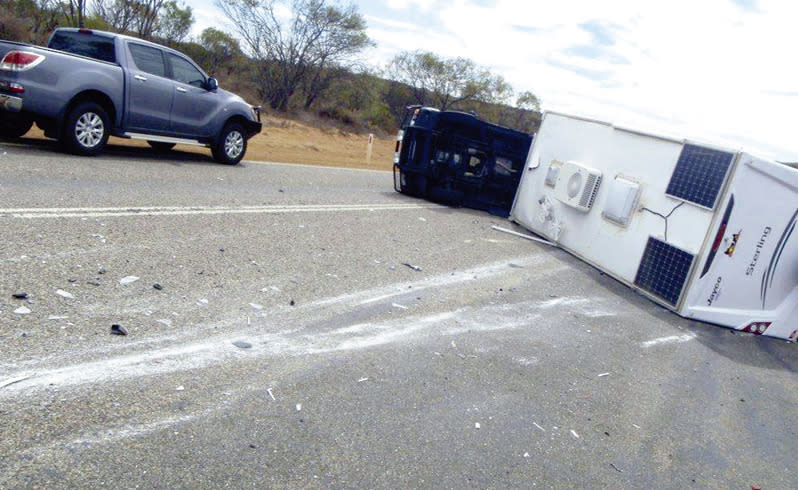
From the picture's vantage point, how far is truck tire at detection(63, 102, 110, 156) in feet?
33.6


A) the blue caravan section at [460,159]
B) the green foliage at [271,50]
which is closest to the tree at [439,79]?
the green foliage at [271,50]

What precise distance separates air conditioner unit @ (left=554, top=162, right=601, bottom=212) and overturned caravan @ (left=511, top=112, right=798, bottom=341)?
1.2 inches

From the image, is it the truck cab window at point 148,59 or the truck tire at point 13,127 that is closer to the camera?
the truck tire at point 13,127

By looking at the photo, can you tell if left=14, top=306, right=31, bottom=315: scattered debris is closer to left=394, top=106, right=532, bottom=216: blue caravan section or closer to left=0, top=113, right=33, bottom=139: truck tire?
left=0, top=113, right=33, bottom=139: truck tire

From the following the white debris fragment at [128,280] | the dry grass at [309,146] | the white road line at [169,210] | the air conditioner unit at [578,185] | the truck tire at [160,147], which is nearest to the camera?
the white debris fragment at [128,280]

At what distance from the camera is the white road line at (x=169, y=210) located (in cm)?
681

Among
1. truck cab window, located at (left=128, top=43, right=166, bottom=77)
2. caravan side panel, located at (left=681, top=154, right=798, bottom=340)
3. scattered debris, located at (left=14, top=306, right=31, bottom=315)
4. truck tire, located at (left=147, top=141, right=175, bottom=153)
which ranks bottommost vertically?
truck tire, located at (left=147, top=141, right=175, bottom=153)

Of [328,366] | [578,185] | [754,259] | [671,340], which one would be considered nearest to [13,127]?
[328,366]

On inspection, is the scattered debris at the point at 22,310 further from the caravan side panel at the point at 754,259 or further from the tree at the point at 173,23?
the tree at the point at 173,23

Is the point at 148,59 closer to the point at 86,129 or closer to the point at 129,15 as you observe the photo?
the point at 86,129

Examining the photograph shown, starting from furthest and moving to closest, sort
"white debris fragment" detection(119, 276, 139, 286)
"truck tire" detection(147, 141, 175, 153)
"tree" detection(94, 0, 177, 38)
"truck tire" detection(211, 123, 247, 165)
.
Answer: "tree" detection(94, 0, 177, 38) → "truck tire" detection(147, 141, 175, 153) → "truck tire" detection(211, 123, 247, 165) → "white debris fragment" detection(119, 276, 139, 286)

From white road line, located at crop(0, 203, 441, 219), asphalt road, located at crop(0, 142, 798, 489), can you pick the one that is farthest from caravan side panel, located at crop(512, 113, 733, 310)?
white road line, located at crop(0, 203, 441, 219)

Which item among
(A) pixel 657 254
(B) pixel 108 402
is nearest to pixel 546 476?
(B) pixel 108 402

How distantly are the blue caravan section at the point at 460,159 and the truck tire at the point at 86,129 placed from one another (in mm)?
5727
